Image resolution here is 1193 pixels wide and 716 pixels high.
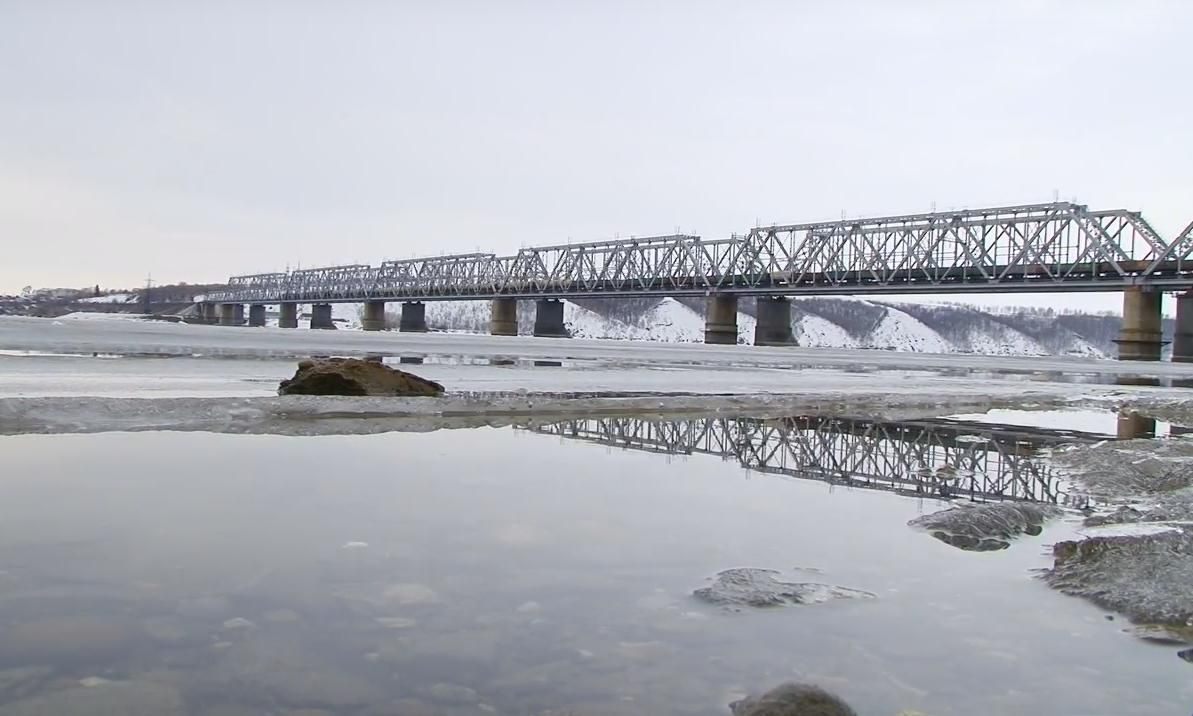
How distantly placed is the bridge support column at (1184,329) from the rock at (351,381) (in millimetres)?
80508

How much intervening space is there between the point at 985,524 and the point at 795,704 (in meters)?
4.03

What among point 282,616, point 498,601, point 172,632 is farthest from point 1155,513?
point 172,632

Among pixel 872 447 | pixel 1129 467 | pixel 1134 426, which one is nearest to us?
pixel 1129 467

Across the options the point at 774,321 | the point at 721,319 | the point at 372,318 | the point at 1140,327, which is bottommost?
the point at 1140,327

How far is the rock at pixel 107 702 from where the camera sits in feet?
10.1

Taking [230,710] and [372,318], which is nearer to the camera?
[230,710]

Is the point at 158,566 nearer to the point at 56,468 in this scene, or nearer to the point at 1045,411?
the point at 56,468

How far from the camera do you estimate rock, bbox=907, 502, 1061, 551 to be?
624 cm

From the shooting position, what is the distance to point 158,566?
4.75m

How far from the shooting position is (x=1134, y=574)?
525 centimetres

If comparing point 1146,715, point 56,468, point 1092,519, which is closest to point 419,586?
point 1146,715

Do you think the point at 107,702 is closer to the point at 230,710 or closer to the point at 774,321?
the point at 230,710

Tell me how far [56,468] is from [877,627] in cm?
675

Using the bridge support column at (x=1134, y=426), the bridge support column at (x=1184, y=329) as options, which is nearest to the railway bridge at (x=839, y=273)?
the bridge support column at (x=1184, y=329)
